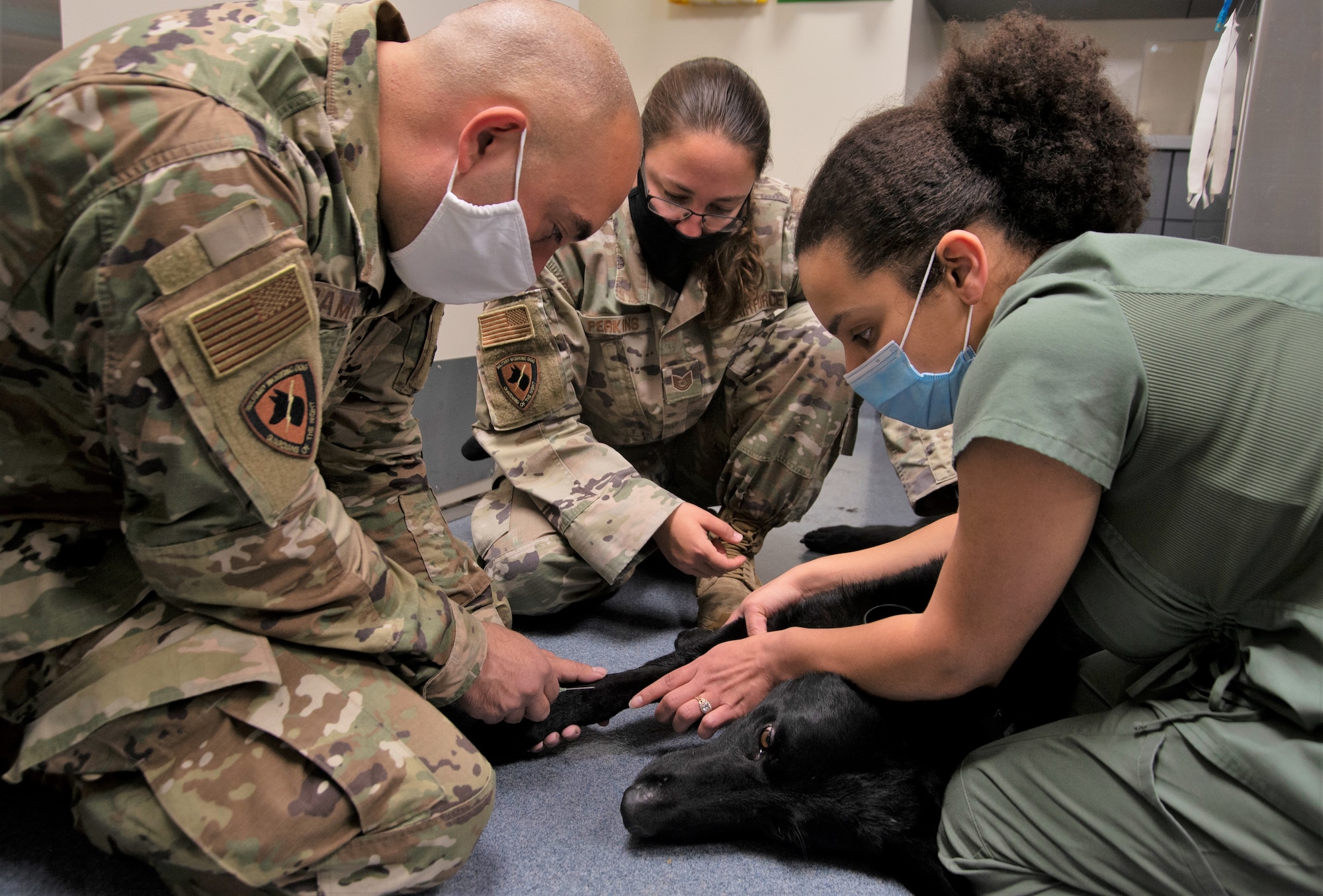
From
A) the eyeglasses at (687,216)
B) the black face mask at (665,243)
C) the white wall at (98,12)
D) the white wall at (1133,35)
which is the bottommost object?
the black face mask at (665,243)

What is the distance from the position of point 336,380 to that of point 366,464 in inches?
7.2

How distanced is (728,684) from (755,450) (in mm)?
884

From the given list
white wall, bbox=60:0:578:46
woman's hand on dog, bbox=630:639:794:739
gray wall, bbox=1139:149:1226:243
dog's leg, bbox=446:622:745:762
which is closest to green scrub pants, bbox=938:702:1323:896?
woman's hand on dog, bbox=630:639:794:739

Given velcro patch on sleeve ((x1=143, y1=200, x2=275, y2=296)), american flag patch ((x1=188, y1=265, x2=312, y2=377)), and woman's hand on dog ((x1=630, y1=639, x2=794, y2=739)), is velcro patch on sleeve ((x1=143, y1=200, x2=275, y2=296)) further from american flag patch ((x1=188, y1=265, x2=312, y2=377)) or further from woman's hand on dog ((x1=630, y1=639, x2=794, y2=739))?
woman's hand on dog ((x1=630, y1=639, x2=794, y2=739))

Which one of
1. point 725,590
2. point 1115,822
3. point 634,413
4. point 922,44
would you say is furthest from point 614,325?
point 922,44

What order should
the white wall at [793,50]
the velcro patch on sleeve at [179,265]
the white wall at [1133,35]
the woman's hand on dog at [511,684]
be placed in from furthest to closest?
the white wall at [1133,35] → the white wall at [793,50] → the woman's hand on dog at [511,684] → the velcro patch on sleeve at [179,265]

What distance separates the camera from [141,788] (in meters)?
0.94

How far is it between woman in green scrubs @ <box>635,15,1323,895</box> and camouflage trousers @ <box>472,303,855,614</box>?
0.85m

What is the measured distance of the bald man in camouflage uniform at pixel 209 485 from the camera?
823mm

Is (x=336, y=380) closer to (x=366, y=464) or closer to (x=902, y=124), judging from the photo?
(x=366, y=464)

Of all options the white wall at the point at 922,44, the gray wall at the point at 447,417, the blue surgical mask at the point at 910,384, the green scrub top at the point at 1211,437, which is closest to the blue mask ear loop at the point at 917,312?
the blue surgical mask at the point at 910,384

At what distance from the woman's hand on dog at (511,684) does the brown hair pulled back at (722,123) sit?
103cm

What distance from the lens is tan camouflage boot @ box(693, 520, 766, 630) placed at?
180 centimetres

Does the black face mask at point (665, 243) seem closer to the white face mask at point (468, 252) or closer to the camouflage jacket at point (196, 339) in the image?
the white face mask at point (468, 252)
